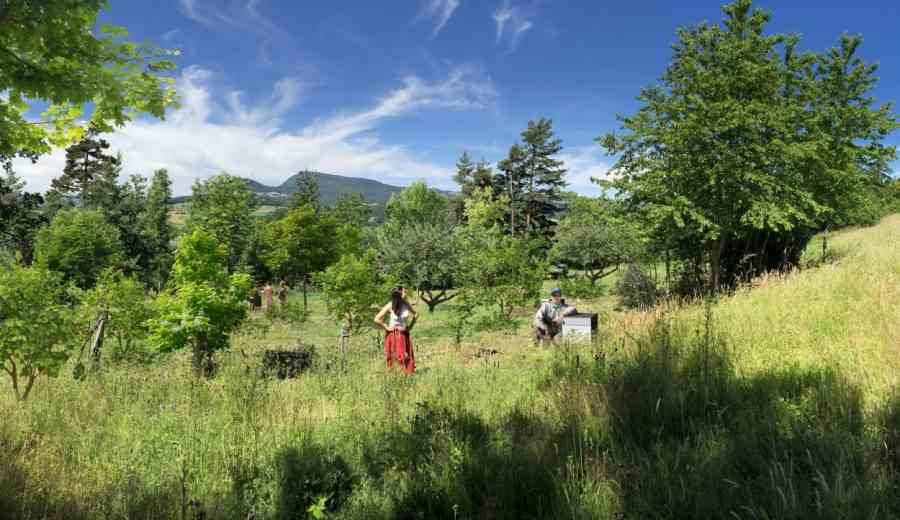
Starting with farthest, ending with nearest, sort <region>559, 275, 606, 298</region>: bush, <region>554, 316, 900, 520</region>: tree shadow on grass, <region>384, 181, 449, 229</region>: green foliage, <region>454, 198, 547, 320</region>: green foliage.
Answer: <region>384, 181, 449, 229</region>: green foliage, <region>559, 275, 606, 298</region>: bush, <region>454, 198, 547, 320</region>: green foliage, <region>554, 316, 900, 520</region>: tree shadow on grass

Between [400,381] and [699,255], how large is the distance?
1266 centimetres

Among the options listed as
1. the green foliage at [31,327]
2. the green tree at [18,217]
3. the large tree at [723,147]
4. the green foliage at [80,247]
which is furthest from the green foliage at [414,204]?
the green foliage at [31,327]

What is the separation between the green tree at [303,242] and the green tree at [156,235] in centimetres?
1643

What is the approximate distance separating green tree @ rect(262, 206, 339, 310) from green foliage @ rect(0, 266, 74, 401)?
24659 mm

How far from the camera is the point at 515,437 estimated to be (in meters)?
3.54

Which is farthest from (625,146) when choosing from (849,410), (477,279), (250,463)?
(250,463)

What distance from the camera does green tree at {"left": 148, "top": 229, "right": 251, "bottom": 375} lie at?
815 cm

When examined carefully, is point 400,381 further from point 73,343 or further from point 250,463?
point 73,343

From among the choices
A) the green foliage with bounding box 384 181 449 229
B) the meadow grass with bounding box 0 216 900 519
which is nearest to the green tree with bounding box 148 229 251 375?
the meadow grass with bounding box 0 216 900 519

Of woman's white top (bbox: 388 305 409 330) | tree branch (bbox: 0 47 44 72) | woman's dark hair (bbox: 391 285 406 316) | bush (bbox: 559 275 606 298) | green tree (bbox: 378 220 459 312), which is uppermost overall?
tree branch (bbox: 0 47 44 72)

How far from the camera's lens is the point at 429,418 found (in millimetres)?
3840

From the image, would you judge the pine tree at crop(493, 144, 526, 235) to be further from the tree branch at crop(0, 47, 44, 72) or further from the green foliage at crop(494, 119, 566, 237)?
the tree branch at crop(0, 47, 44, 72)

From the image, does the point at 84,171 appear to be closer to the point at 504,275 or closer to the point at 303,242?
the point at 303,242

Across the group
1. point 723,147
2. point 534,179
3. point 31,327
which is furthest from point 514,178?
point 31,327
